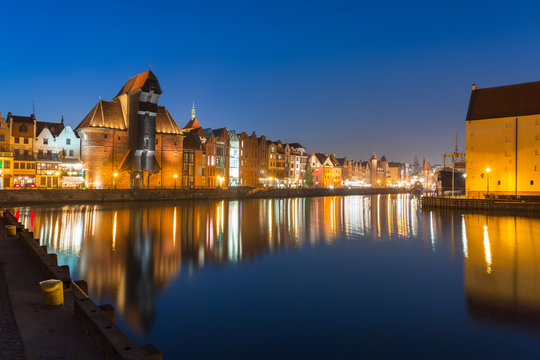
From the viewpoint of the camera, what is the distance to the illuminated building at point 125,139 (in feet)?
194

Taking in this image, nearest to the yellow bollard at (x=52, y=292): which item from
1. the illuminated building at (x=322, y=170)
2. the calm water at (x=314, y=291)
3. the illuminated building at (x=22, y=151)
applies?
the calm water at (x=314, y=291)

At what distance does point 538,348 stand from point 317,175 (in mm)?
113039

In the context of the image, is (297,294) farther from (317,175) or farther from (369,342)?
(317,175)

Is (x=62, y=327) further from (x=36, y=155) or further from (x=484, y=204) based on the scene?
(x=36, y=155)

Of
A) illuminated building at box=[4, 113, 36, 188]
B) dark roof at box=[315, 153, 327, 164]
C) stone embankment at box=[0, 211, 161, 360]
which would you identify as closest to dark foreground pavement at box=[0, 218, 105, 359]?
stone embankment at box=[0, 211, 161, 360]

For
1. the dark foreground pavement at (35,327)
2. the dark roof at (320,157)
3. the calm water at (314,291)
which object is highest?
the dark roof at (320,157)

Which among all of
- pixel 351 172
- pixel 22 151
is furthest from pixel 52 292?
pixel 351 172

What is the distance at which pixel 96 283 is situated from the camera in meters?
13.0

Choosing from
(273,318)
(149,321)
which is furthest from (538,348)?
(149,321)

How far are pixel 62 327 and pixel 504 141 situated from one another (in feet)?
189

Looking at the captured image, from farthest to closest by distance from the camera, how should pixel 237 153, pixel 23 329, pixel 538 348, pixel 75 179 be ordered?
pixel 237 153 < pixel 75 179 < pixel 538 348 < pixel 23 329

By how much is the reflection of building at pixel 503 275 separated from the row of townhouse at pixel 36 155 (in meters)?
60.1

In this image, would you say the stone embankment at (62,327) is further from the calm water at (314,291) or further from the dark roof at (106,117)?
the dark roof at (106,117)

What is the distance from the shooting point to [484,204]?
152 ft
